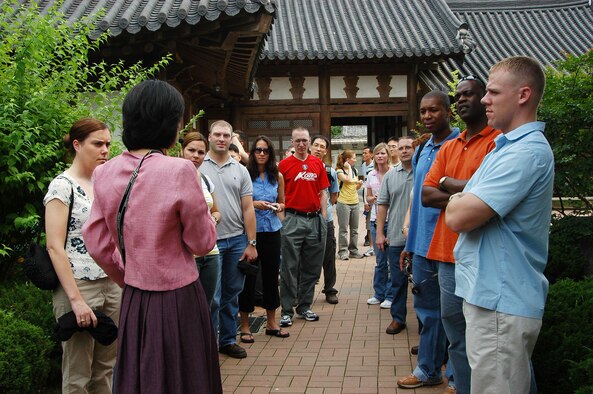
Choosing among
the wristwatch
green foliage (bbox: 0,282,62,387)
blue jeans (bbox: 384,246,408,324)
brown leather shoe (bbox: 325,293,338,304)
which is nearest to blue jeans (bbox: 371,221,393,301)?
brown leather shoe (bbox: 325,293,338,304)

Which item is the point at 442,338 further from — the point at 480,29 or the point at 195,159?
the point at 480,29

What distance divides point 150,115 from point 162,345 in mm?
988

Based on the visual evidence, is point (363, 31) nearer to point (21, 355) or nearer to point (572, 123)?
point (572, 123)

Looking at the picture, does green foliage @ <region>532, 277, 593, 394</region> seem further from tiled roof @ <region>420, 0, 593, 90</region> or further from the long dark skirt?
tiled roof @ <region>420, 0, 593, 90</region>

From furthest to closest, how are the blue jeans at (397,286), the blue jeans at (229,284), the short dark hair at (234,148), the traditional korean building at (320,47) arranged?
the short dark hair at (234,148), the traditional korean building at (320,47), the blue jeans at (397,286), the blue jeans at (229,284)

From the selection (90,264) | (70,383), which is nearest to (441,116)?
(90,264)

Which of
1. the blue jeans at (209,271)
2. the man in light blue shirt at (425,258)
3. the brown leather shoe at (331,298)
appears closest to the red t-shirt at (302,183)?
the brown leather shoe at (331,298)

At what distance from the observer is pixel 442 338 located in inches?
175

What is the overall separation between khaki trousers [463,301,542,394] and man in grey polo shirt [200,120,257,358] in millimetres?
2944

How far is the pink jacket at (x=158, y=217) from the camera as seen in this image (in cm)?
248

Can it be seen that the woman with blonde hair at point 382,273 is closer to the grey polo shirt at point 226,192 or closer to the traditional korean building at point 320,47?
the grey polo shirt at point 226,192

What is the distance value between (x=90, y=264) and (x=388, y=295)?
4.66m

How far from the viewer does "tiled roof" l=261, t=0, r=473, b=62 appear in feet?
47.0

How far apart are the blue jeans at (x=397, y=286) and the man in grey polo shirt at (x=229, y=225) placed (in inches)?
61.4
